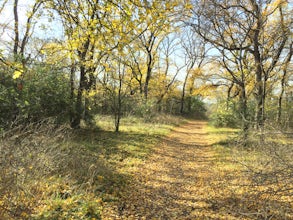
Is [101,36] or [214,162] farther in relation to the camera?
[214,162]

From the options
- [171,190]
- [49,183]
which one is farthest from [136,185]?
[49,183]

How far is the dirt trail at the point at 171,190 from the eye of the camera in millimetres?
4254

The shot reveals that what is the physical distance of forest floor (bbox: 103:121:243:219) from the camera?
4207mm

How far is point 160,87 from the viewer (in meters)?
30.2

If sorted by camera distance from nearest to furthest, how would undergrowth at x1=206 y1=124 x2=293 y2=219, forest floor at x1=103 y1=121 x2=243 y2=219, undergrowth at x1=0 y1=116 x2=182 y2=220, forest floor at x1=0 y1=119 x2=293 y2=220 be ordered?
undergrowth at x1=0 y1=116 x2=182 y2=220
forest floor at x1=0 y1=119 x2=293 y2=220
undergrowth at x1=206 y1=124 x2=293 y2=219
forest floor at x1=103 y1=121 x2=243 y2=219

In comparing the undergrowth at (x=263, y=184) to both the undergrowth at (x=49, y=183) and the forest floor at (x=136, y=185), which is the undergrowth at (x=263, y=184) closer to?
the forest floor at (x=136, y=185)

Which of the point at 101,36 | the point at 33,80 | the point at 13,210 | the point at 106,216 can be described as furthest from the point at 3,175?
the point at 33,80

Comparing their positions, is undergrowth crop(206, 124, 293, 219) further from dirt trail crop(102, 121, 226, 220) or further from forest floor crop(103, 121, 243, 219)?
dirt trail crop(102, 121, 226, 220)

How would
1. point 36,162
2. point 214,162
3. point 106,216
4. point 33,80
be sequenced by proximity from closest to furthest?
point 106,216 < point 36,162 < point 214,162 < point 33,80

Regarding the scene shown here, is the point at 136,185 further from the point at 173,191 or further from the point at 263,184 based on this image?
the point at 263,184

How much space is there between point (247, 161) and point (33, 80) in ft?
26.4

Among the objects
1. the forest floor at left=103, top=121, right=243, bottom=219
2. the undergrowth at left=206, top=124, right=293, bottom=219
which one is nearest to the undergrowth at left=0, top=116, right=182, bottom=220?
the forest floor at left=103, top=121, right=243, bottom=219

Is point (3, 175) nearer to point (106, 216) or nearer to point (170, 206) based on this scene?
point (106, 216)

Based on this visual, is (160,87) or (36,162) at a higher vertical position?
(160,87)
